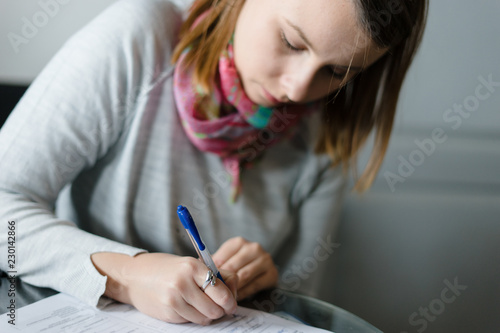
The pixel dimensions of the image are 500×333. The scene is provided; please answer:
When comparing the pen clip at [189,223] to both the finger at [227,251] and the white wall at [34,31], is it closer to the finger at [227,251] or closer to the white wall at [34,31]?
the finger at [227,251]

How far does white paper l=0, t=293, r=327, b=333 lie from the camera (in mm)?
401

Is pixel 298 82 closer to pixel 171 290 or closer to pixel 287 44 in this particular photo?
pixel 287 44

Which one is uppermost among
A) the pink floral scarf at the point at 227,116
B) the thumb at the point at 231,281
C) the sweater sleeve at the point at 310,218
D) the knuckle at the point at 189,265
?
the pink floral scarf at the point at 227,116

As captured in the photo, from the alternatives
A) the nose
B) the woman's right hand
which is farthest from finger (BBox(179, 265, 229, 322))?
the nose

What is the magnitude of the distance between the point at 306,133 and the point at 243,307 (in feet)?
1.39

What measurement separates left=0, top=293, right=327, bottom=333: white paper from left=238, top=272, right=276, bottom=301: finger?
0.22ft

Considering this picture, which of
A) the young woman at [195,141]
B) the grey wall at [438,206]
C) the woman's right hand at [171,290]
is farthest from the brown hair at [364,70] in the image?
the woman's right hand at [171,290]

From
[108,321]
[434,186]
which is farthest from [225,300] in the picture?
[434,186]

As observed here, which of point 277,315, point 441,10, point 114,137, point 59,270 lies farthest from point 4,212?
point 441,10

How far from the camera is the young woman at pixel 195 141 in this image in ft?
1.62

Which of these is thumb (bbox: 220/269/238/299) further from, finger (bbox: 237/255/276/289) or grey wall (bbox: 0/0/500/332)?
grey wall (bbox: 0/0/500/332)

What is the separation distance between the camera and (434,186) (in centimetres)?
101

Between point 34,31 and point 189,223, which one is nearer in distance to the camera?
point 189,223

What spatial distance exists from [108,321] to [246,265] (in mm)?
199
